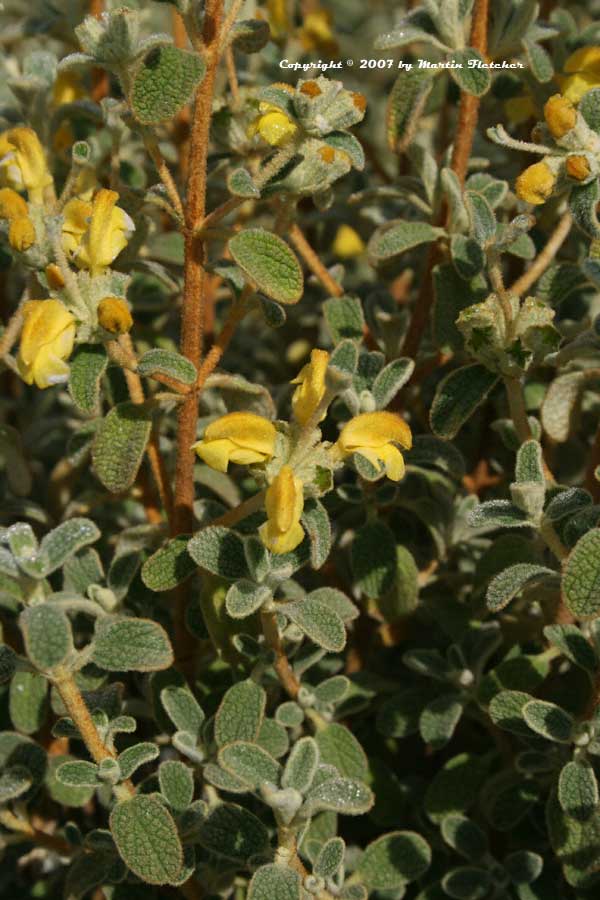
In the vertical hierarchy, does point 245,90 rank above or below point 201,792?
above

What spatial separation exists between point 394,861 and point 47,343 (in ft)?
2.33

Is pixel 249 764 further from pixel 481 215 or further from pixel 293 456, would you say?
pixel 481 215

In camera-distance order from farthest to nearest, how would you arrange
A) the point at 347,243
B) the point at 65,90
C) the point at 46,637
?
the point at 347,243 → the point at 65,90 → the point at 46,637

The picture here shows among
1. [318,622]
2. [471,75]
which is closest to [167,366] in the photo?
[318,622]

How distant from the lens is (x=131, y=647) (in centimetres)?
106

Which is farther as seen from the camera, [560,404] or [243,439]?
[560,404]

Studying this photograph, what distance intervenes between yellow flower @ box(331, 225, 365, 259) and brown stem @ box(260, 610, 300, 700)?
0.90 meters

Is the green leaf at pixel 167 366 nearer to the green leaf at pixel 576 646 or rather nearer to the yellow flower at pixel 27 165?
the yellow flower at pixel 27 165

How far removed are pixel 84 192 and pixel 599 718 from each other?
0.87m

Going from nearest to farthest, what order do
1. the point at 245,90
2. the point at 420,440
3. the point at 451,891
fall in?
1. the point at 451,891
2. the point at 420,440
3. the point at 245,90

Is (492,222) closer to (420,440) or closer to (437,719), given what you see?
(420,440)

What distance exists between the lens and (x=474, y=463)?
5.42 ft

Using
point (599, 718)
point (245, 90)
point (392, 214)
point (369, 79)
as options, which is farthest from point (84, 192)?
point (369, 79)

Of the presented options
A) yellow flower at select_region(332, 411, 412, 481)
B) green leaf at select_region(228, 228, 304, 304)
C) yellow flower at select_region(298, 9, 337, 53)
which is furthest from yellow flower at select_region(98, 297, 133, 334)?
yellow flower at select_region(298, 9, 337, 53)
